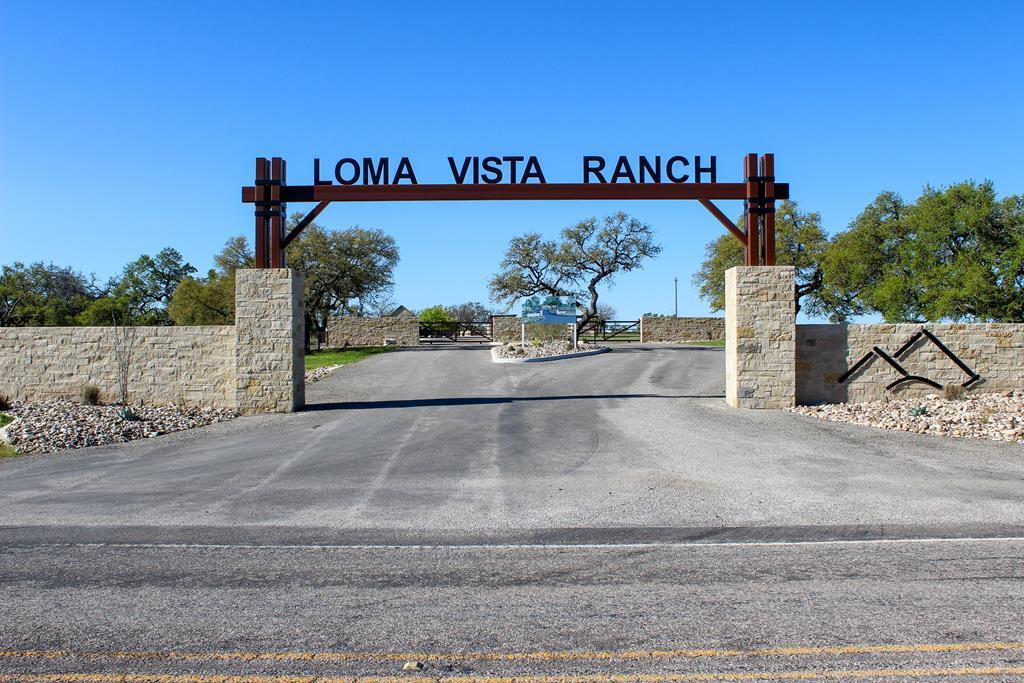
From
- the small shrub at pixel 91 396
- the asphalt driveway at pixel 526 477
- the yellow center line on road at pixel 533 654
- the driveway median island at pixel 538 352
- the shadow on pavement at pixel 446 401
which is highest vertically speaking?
the driveway median island at pixel 538 352

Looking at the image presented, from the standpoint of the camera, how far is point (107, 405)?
62.6ft

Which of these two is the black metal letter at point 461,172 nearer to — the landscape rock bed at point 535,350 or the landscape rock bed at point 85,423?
the landscape rock bed at point 85,423

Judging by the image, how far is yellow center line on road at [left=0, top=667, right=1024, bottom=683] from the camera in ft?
14.6

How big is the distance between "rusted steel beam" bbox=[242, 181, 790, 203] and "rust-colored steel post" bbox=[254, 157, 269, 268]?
0.17 metres

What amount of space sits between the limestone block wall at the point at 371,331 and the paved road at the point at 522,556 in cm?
3176

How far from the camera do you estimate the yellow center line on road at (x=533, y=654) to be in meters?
4.75

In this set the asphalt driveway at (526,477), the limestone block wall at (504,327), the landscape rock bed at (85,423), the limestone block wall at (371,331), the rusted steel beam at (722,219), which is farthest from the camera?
the limestone block wall at (371,331)

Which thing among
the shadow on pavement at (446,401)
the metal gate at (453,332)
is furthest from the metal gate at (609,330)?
the shadow on pavement at (446,401)

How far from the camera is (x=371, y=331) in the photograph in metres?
47.0

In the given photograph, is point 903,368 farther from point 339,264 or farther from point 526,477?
point 339,264

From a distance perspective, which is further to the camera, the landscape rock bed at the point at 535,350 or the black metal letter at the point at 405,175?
the landscape rock bed at the point at 535,350

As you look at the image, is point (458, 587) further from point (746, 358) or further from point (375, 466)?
point (746, 358)

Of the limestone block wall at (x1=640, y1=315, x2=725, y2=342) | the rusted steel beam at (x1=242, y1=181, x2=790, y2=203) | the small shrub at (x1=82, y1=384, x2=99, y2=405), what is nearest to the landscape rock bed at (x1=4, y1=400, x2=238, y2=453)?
the small shrub at (x1=82, y1=384, x2=99, y2=405)

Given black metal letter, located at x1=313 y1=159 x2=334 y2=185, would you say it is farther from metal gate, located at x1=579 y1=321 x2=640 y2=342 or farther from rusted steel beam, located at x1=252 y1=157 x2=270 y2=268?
metal gate, located at x1=579 y1=321 x2=640 y2=342
